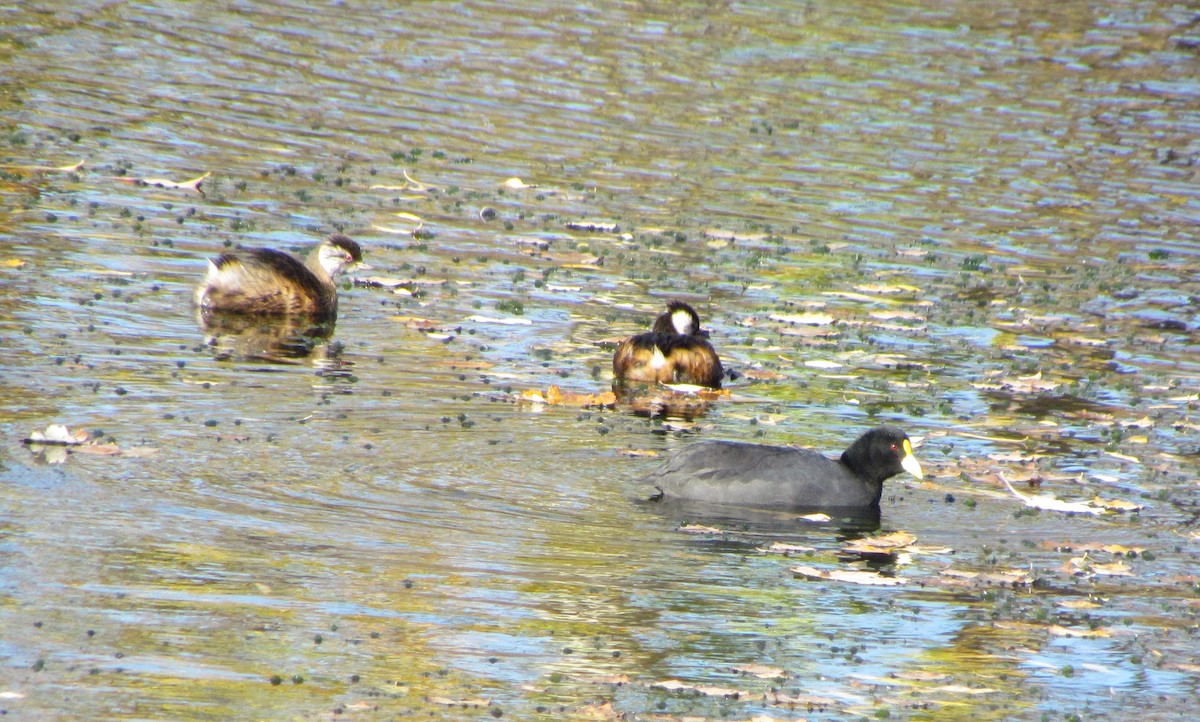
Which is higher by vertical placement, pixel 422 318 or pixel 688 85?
pixel 688 85

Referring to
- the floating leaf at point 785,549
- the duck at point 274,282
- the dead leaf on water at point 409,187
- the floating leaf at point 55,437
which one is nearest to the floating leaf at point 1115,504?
the floating leaf at point 785,549

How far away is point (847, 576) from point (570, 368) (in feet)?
16.0

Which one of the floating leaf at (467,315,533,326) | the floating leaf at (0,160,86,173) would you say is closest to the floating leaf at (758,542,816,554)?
the floating leaf at (467,315,533,326)

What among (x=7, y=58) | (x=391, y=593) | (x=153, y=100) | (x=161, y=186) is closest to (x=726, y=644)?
(x=391, y=593)

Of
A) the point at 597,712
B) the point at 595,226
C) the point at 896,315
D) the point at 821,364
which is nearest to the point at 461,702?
the point at 597,712

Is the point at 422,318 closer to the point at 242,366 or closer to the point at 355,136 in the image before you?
the point at 242,366

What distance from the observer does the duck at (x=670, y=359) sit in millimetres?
14094

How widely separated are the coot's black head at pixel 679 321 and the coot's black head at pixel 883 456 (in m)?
3.16

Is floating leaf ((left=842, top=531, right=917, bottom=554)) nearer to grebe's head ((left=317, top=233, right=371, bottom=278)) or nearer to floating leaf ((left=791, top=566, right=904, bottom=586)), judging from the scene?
floating leaf ((left=791, top=566, right=904, bottom=586))

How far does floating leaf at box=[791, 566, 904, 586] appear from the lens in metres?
10.0

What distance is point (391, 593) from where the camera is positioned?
909 centimetres

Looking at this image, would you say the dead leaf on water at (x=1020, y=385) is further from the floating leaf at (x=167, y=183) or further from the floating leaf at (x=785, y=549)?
the floating leaf at (x=167, y=183)

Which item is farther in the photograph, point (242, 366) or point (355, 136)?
point (355, 136)

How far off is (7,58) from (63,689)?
61.1ft
